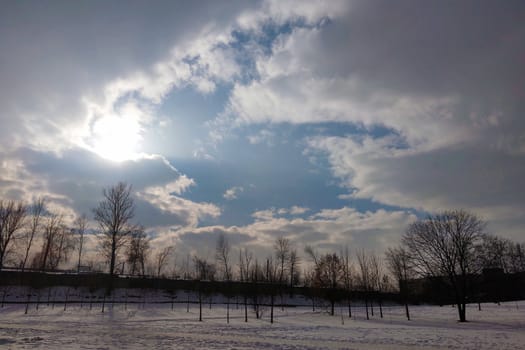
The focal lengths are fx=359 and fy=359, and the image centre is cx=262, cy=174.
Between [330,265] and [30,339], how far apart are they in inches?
1795

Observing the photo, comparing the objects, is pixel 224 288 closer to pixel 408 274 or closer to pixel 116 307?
pixel 116 307

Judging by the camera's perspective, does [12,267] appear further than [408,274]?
Yes

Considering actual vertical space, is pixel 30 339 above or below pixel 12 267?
below

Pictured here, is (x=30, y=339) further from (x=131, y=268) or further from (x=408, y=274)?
(x=131, y=268)

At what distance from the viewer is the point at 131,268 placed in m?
66.8

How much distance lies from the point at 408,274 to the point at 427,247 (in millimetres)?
3781

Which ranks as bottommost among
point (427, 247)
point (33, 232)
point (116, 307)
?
point (116, 307)

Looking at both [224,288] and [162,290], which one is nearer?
[162,290]

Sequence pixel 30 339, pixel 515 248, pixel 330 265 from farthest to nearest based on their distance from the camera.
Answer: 1. pixel 515 248
2. pixel 330 265
3. pixel 30 339

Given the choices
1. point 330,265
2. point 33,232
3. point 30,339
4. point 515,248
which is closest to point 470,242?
point 330,265

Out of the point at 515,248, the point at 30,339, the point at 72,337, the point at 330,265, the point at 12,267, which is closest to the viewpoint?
the point at 30,339

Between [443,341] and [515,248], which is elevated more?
[515,248]

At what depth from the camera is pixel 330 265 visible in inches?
2250

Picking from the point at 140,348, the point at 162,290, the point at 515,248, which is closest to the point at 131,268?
the point at 162,290
